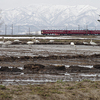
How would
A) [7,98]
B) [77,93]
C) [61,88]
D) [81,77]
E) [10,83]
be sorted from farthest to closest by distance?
1. [81,77]
2. [10,83]
3. [61,88]
4. [77,93]
5. [7,98]

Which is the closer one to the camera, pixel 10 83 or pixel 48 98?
pixel 48 98

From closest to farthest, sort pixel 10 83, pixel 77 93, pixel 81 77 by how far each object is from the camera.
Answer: pixel 77 93
pixel 10 83
pixel 81 77

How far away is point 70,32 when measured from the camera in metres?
98.5

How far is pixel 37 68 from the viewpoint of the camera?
1351cm

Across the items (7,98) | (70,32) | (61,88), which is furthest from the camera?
(70,32)

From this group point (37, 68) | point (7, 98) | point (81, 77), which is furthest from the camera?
point (37, 68)

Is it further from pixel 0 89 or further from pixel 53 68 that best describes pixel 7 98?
pixel 53 68

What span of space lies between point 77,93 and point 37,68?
550 cm

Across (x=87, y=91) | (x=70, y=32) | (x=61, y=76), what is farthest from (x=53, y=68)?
(x=70, y=32)

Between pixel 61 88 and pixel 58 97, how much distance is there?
1306mm

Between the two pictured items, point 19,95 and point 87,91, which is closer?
point 19,95

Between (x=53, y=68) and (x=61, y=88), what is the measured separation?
15.4ft

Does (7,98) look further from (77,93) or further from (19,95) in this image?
(77,93)

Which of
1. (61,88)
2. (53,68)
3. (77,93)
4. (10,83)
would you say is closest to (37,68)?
(53,68)
